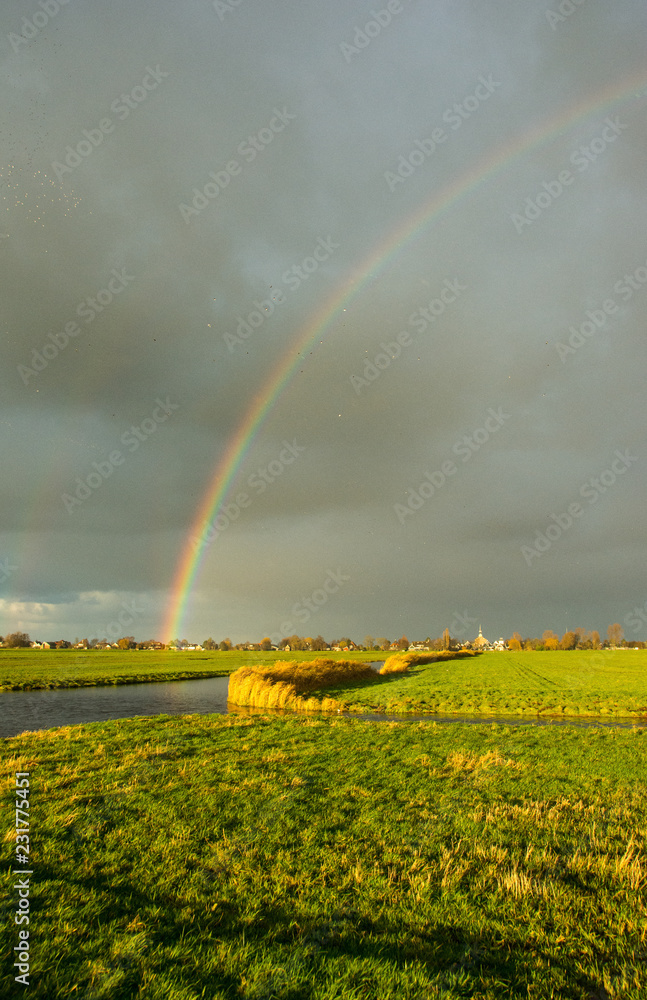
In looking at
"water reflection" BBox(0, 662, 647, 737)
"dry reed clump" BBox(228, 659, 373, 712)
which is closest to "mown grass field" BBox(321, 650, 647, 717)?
"water reflection" BBox(0, 662, 647, 737)

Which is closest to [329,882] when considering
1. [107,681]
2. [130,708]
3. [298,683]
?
[130,708]

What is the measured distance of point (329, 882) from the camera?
7496 mm

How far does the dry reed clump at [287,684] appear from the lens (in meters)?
39.1

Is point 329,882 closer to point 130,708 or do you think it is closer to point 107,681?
point 130,708

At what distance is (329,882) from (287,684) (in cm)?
3750

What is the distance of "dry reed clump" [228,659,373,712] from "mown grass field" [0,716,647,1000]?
82.8 feet

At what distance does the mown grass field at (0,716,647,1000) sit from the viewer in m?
5.32

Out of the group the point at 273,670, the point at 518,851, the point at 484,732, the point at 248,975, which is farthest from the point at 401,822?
the point at 273,670

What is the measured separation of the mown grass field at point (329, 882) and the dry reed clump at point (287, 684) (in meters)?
25.2

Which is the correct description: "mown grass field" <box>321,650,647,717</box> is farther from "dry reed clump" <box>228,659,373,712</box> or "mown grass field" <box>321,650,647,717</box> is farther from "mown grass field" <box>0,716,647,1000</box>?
"mown grass field" <box>0,716,647,1000</box>

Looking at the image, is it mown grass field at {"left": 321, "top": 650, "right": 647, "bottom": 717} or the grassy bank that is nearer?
mown grass field at {"left": 321, "top": 650, "right": 647, "bottom": 717}

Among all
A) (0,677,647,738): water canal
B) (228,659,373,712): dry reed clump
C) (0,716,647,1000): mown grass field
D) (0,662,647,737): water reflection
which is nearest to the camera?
(0,716,647,1000): mown grass field

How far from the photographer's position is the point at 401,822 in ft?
33.2

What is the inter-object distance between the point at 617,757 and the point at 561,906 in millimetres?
13798
